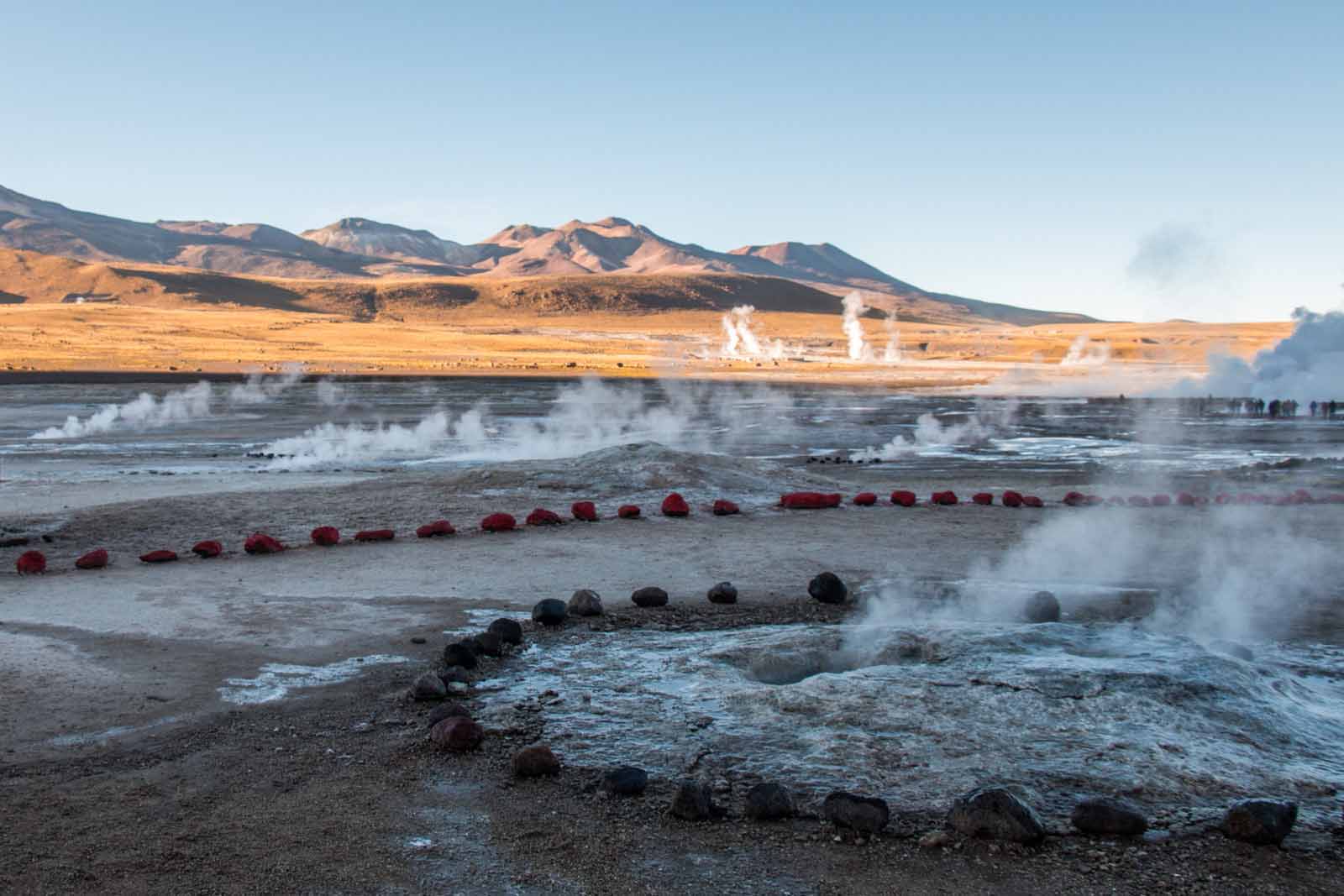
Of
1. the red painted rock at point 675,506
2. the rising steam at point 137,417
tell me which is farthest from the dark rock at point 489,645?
the rising steam at point 137,417

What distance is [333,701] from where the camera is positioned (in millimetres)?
7824

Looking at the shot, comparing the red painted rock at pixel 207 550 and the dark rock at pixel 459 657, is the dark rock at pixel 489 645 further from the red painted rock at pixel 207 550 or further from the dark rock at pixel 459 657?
the red painted rock at pixel 207 550

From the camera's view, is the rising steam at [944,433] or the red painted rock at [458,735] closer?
the red painted rock at [458,735]

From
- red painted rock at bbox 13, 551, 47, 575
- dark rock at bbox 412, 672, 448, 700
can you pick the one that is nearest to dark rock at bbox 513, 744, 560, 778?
dark rock at bbox 412, 672, 448, 700

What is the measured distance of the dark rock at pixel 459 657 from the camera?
849 centimetres

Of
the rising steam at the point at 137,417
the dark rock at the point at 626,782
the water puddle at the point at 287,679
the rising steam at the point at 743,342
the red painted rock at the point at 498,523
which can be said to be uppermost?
the rising steam at the point at 743,342

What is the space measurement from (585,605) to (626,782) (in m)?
4.02

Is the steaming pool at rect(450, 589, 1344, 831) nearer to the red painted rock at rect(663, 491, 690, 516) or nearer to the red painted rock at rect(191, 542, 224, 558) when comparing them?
the red painted rock at rect(191, 542, 224, 558)

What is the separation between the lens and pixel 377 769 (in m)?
6.59

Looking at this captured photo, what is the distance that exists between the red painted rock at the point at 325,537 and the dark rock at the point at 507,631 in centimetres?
555

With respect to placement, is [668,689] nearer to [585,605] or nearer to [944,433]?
[585,605]

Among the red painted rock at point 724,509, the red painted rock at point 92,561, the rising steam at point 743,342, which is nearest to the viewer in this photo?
the red painted rock at point 92,561

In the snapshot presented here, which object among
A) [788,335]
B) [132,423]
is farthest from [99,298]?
[132,423]

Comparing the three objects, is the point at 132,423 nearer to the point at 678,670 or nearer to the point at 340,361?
the point at 678,670
